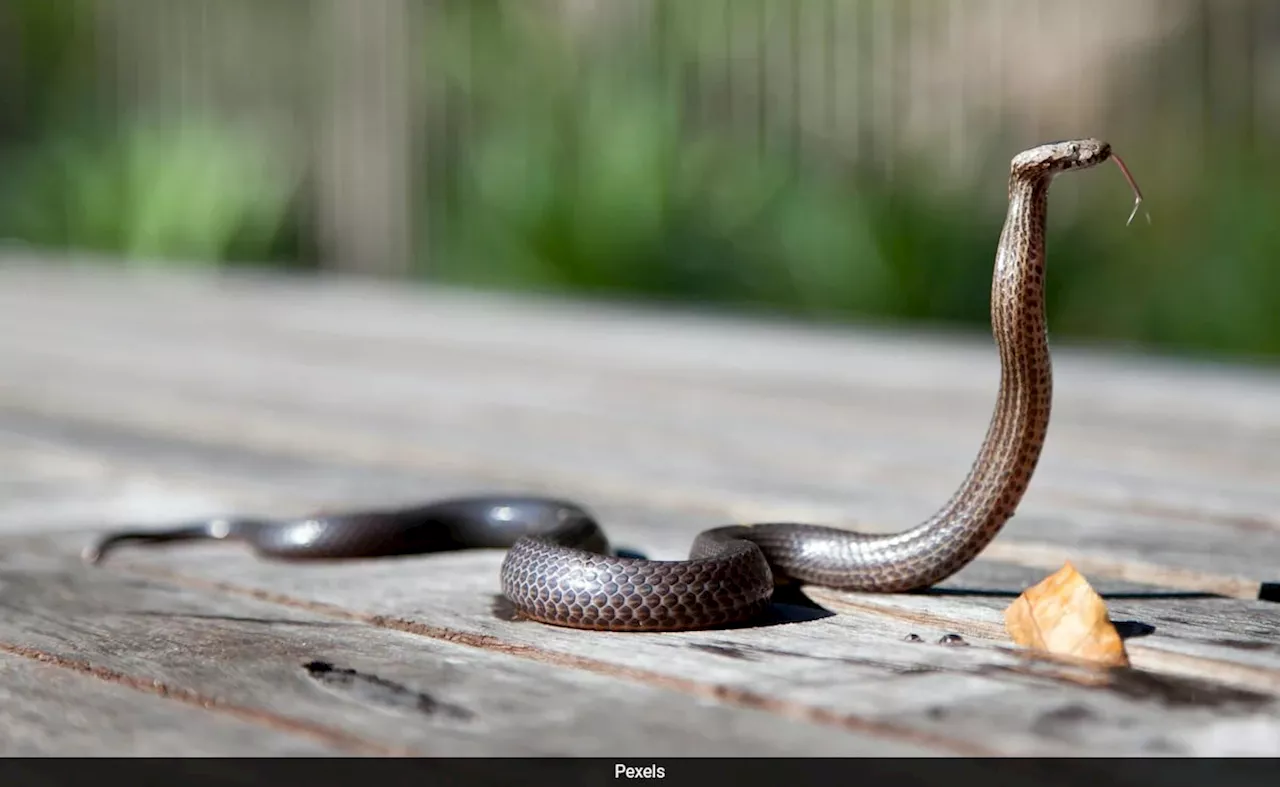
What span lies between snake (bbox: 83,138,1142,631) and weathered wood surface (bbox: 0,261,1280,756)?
5cm

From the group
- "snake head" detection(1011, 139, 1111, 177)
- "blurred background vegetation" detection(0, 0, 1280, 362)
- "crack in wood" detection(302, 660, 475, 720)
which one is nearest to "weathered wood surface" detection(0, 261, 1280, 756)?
"crack in wood" detection(302, 660, 475, 720)

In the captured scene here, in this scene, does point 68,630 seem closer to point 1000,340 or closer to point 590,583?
point 590,583

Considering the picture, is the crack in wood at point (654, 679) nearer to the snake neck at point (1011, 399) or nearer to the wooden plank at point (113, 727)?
the wooden plank at point (113, 727)

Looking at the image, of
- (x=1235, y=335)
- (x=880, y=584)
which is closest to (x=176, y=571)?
(x=880, y=584)

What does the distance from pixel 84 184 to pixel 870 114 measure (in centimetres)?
566

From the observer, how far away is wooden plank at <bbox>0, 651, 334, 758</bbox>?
5.98 ft

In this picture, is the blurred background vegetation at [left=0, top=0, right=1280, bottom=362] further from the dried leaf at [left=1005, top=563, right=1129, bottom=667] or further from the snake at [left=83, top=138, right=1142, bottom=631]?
the dried leaf at [left=1005, top=563, right=1129, bottom=667]

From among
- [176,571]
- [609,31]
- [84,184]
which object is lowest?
[176,571]

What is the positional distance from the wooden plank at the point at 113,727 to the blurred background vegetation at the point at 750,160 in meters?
6.54

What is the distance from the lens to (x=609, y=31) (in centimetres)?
1034

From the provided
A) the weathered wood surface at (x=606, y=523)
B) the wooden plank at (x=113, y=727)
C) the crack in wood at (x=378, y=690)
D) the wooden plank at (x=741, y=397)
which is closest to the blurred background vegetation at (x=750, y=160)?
the weathered wood surface at (x=606, y=523)

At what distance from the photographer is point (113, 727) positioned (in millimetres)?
1921
